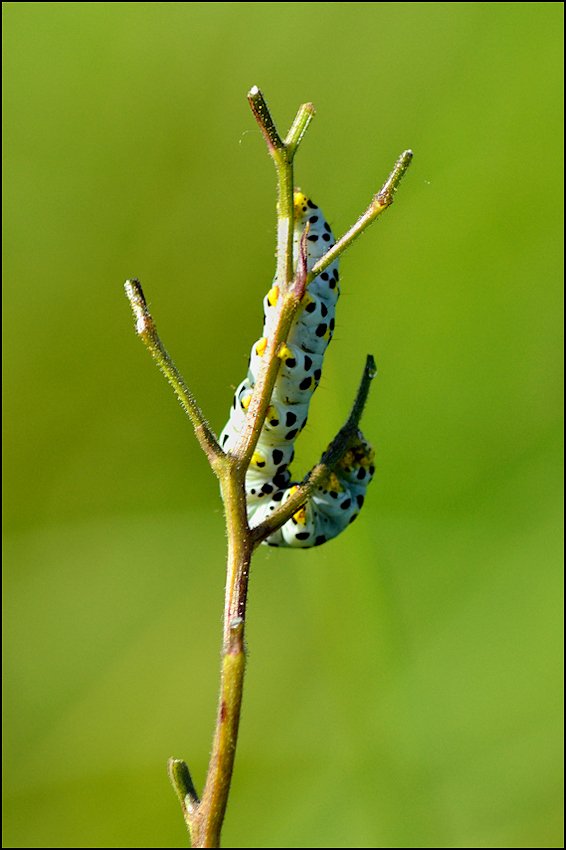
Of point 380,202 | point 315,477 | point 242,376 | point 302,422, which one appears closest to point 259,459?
point 302,422

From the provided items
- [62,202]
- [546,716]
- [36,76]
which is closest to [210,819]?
[546,716]

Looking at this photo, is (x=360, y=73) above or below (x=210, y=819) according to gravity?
above

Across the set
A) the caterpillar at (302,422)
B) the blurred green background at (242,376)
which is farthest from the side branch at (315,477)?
the blurred green background at (242,376)

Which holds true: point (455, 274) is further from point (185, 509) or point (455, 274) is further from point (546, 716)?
point (546, 716)

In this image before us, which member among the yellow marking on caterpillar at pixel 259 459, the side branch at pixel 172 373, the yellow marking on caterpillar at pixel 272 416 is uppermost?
the side branch at pixel 172 373

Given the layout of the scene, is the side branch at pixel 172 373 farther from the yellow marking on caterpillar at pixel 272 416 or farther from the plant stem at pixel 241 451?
the yellow marking on caterpillar at pixel 272 416

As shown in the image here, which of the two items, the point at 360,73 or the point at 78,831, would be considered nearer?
the point at 78,831

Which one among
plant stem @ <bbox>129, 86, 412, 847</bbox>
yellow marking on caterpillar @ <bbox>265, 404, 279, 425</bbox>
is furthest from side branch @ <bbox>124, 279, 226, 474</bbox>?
yellow marking on caterpillar @ <bbox>265, 404, 279, 425</bbox>
